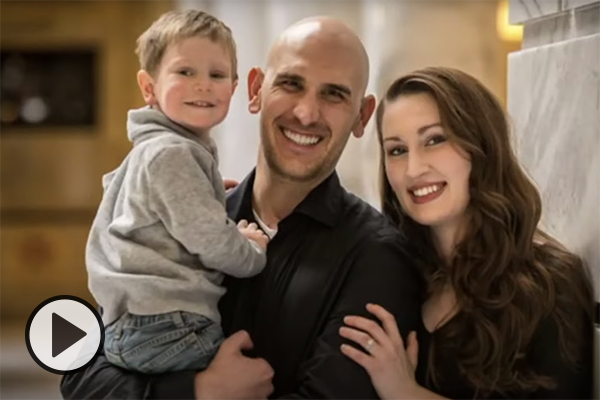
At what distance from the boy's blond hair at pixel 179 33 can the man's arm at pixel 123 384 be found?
14.7 inches

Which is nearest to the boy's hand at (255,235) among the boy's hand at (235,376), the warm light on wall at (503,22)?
the boy's hand at (235,376)

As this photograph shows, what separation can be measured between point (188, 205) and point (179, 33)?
0.21m

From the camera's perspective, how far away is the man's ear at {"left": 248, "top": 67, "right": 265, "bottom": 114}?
1.25 m

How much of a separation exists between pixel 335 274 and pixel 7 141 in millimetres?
2787

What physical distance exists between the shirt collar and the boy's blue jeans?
8.6 inches

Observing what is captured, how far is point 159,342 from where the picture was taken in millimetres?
1058

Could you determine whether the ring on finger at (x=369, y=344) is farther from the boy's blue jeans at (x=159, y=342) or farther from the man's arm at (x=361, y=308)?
the boy's blue jeans at (x=159, y=342)

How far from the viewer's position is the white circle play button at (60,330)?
1022mm

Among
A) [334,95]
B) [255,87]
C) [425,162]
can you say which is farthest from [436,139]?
[255,87]

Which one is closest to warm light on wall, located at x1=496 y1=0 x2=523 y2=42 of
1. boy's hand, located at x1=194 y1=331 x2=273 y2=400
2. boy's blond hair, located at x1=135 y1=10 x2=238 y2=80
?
boy's blond hair, located at x1=135 y1=10 x2=238 y2=80

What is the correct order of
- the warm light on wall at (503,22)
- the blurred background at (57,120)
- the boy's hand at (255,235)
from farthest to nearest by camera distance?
the blurred background at (57,120) → the warm light on wall at (503,22) → the boy's hand at (255,235)

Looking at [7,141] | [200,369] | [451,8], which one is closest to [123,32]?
[7,141]

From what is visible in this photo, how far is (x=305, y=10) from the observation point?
6.00 ft

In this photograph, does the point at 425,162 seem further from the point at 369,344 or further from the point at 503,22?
the point at 503,22
